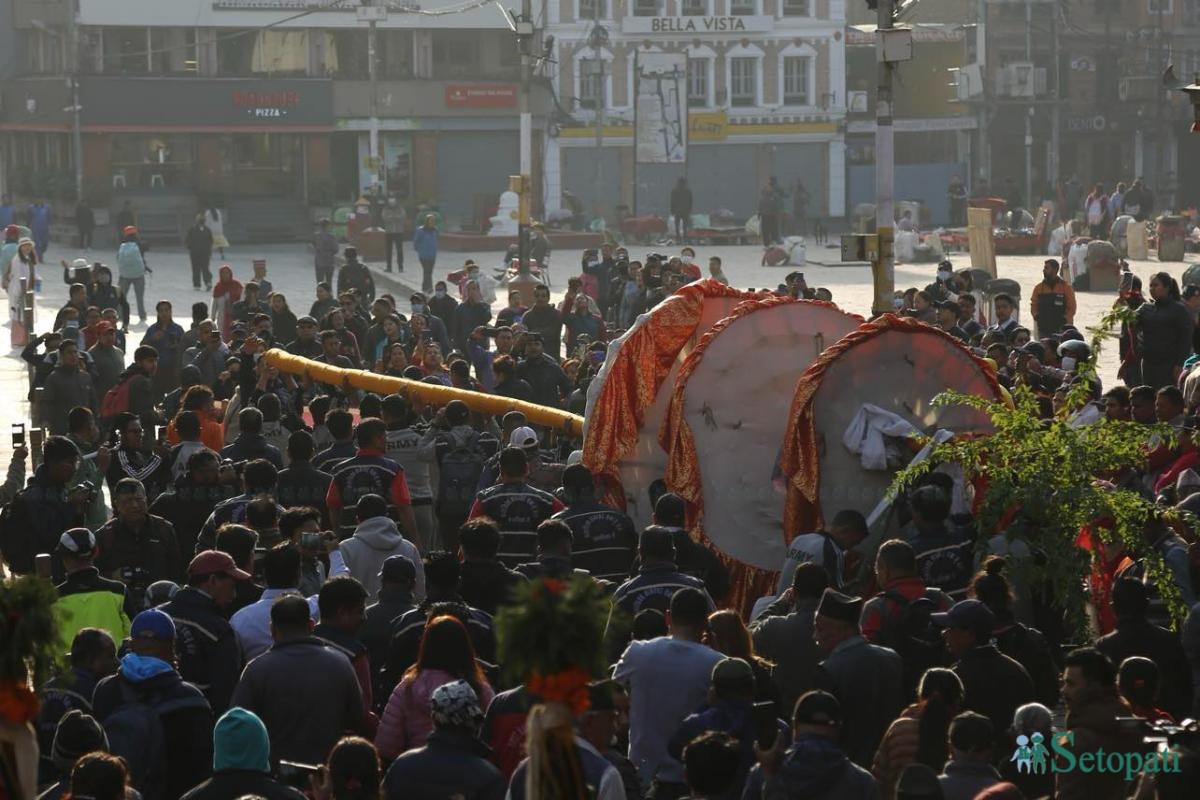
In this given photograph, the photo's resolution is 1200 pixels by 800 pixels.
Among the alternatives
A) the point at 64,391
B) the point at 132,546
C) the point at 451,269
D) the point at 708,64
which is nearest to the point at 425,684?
the point at 132,546

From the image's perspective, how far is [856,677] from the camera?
8070 mm

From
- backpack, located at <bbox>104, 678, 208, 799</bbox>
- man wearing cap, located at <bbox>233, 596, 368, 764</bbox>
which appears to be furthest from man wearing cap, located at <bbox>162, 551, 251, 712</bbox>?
backpack, located at <bbox>104, 678, 208, 799</bbox>

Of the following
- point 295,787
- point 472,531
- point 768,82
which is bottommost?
point 295,787

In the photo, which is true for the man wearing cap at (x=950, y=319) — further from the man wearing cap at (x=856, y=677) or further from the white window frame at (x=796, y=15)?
the white window frame at (x=796, y=15)

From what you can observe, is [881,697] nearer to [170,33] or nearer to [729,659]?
[729,659]

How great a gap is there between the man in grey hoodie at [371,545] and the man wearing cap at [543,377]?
6.96 m

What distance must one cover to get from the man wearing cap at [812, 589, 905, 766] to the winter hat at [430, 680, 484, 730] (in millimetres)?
1696

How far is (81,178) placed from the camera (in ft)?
175

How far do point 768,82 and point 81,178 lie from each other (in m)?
21.7

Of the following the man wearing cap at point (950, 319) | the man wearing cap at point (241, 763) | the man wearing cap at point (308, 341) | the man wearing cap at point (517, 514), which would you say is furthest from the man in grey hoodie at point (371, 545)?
the man wearing cap at point (950, 319)

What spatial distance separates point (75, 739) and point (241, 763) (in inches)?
26.2

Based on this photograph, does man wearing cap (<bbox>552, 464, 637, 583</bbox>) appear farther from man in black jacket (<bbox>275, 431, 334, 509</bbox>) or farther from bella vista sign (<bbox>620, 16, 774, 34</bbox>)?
bella vista sign (<bbox>620, 16, 774, 34</bbox>)

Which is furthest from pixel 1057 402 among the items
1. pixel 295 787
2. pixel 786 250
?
pixel 786 250

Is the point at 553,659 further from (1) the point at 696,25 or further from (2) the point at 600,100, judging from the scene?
(1) the point at 696,25
